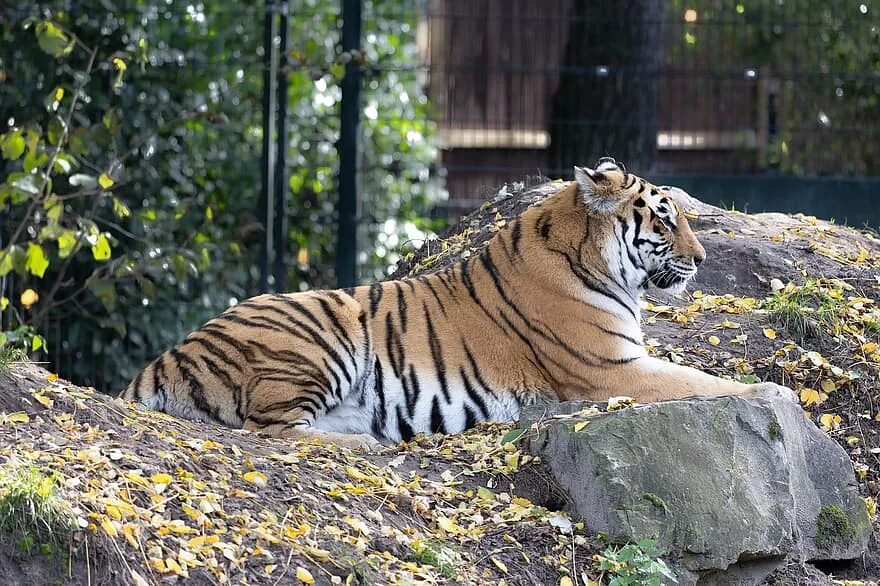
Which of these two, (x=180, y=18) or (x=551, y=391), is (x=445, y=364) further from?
(x=180, y=18)

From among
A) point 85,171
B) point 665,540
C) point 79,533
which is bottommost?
point 665,540

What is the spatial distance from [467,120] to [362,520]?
5794 mm

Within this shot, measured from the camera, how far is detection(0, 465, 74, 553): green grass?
341 centimetres

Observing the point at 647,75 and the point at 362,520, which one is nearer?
the point at 362,520

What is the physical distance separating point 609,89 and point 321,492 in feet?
19.6

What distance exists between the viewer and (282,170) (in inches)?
363

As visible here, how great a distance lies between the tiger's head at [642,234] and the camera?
5.66m

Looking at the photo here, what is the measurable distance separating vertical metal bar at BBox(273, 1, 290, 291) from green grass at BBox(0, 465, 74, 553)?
5.69 metres

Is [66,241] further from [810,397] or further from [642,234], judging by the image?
[810,397]

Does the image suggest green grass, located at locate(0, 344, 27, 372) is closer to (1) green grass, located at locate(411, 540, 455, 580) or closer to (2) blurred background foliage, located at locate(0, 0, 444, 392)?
(1) green grass, located at locate(411, 540, 455, 580)

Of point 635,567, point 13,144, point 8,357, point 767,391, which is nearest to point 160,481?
point 8,357

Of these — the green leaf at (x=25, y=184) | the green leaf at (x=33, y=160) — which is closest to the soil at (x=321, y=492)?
the green leaf at (x=25, y=184)

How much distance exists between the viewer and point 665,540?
14.2ft

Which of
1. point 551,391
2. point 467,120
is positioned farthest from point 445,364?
point 467,120
